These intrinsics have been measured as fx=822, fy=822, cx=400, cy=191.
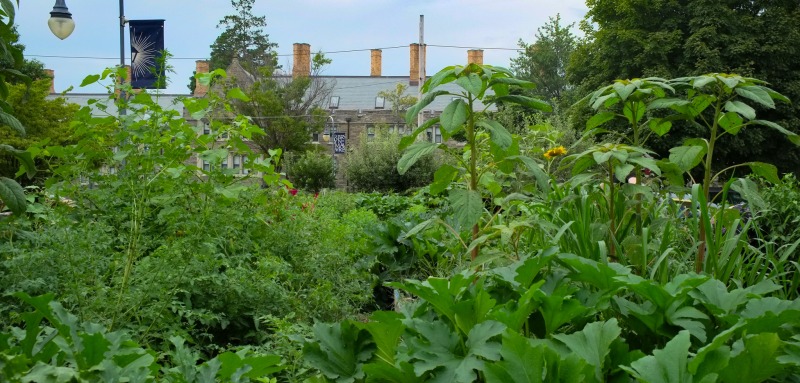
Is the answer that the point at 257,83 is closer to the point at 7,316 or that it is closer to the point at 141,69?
the point at 141,69

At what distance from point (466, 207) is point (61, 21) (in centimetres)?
1399

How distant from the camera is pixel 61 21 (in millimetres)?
15148

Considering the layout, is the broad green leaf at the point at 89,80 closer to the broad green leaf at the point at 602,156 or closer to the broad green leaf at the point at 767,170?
the broad green leaf at the point at 602,156

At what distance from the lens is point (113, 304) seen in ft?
10.9

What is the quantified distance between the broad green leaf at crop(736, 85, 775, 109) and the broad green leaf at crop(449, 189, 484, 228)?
3.82ft

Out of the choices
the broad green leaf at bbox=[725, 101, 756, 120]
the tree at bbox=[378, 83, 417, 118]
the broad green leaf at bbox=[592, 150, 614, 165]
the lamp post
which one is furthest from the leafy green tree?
the tree at bbox=[378, 83, 417, 118]

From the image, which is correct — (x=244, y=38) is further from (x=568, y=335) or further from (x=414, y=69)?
(x=568, y=335)

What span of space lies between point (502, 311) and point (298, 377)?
1218 millimetres

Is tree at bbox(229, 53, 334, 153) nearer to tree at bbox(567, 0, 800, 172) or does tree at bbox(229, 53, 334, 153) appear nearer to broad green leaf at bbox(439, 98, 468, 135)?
tree at bbox(567, 0, 800, 172)

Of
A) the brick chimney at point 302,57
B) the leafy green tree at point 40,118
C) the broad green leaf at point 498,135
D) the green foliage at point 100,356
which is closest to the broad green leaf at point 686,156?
the broad green leaf at point 498,135

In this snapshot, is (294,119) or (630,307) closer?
(630,307)

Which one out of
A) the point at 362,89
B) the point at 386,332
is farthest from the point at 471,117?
the point at 362,89

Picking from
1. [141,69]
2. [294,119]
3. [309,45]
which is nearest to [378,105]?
[309,45]

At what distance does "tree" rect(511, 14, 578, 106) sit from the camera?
6084 cm
